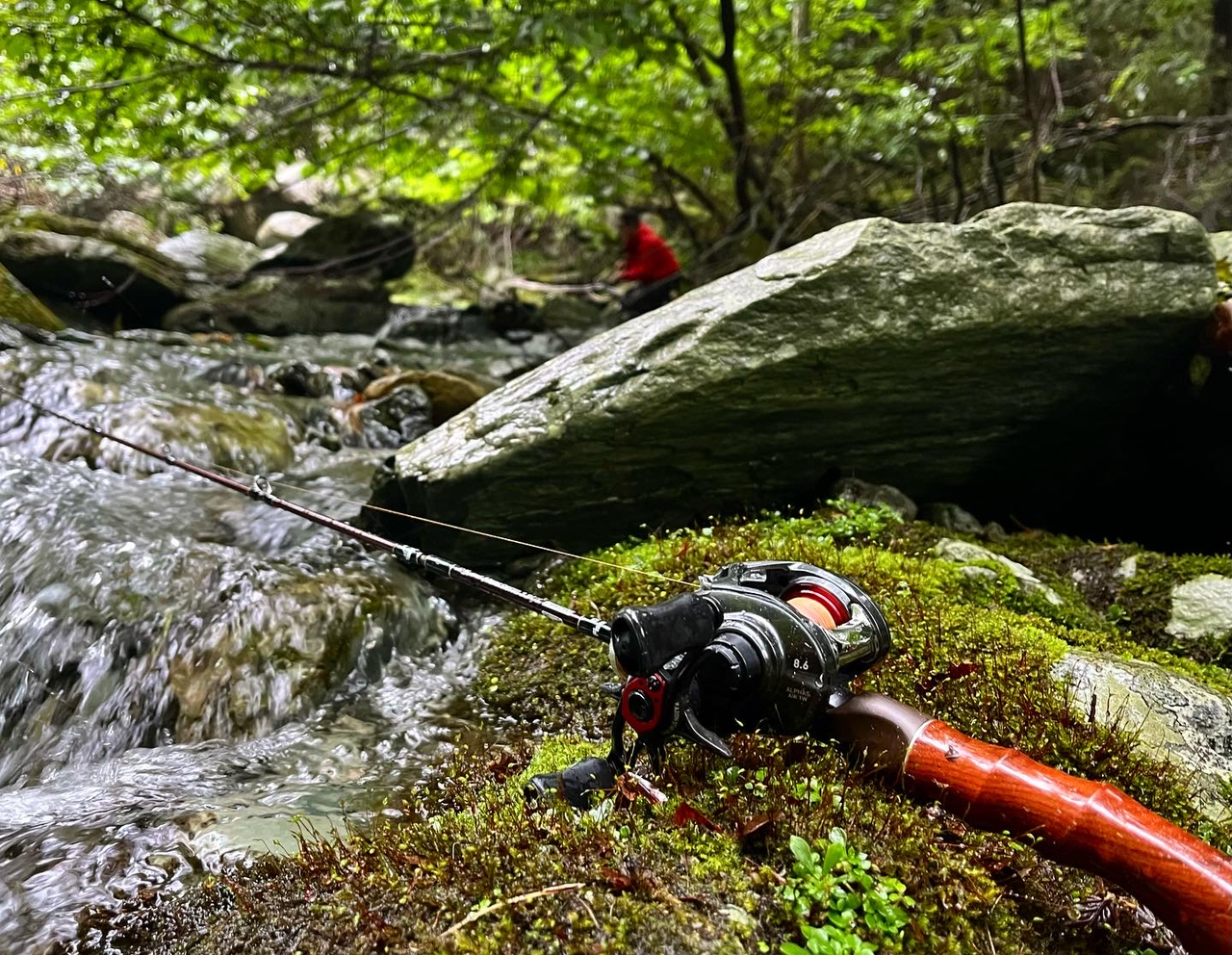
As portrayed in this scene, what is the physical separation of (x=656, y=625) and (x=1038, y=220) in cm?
466

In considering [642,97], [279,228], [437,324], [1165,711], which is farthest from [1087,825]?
[279,228]

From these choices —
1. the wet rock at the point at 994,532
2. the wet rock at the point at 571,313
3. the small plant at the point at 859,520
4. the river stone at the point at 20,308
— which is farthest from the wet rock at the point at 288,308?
the wet rock at the point at 994,532

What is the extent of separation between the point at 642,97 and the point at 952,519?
658 cm

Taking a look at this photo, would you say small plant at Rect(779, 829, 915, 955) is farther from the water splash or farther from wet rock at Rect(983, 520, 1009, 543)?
wet rock at Rect(983, 520, 1009, 543)

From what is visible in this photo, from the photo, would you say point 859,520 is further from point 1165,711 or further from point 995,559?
point 1165,711

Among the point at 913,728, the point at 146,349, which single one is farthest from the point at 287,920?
the point at 146,349

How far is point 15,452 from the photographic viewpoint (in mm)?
6043

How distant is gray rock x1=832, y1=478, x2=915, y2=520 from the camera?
17.6 ft

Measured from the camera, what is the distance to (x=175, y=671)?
154 inches

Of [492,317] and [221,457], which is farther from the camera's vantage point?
[492,317]

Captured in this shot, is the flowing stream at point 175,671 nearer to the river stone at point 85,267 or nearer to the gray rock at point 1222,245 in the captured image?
the river stone at point 85,267

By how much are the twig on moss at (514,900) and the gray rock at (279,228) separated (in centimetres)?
2302

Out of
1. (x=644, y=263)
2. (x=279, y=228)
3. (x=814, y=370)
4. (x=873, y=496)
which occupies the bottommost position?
(x=873, y=496)

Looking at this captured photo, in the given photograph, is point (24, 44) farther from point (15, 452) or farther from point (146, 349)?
point (146, 349)
